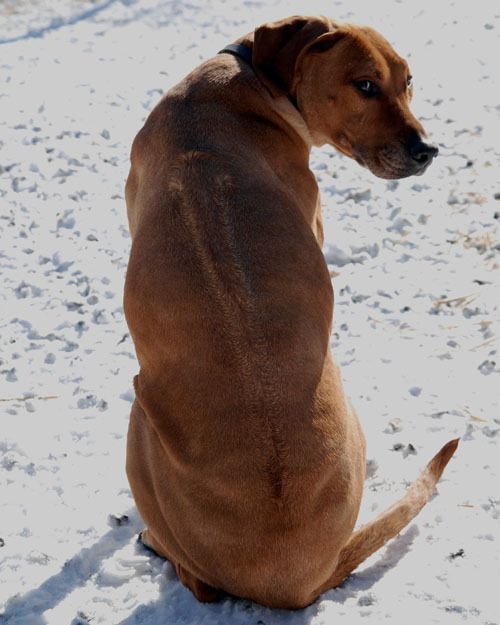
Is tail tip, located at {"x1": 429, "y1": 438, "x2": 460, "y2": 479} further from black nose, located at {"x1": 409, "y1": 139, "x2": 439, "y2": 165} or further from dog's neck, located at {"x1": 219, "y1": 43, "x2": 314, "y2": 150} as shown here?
dog's neck, located at {"x1": 219, "y1": 43, "x2": 314, "y2": 150}

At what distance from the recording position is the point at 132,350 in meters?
4.91

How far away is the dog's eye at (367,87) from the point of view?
358 cm

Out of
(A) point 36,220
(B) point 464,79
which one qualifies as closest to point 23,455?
(A) point 36,220

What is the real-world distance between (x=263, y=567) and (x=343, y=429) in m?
0.59

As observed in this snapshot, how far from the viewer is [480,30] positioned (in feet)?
30.5

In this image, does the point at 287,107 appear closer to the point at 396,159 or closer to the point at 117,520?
the point at 396,159

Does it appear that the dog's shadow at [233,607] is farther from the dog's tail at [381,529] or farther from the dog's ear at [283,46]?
the dog's ear at [283,46]

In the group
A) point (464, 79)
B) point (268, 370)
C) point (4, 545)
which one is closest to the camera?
point (268, 370)

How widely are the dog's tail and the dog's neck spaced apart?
1.72m

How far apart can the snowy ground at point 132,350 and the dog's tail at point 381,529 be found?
12 cm

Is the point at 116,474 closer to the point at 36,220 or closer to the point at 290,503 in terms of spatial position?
the point at 290,503

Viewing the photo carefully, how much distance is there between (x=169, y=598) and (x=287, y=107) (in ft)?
7.47

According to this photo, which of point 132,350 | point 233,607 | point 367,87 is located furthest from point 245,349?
point 132,350

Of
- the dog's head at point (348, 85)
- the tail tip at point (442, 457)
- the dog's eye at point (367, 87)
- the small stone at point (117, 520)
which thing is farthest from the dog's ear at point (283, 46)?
the small stone at point (117, 520)
